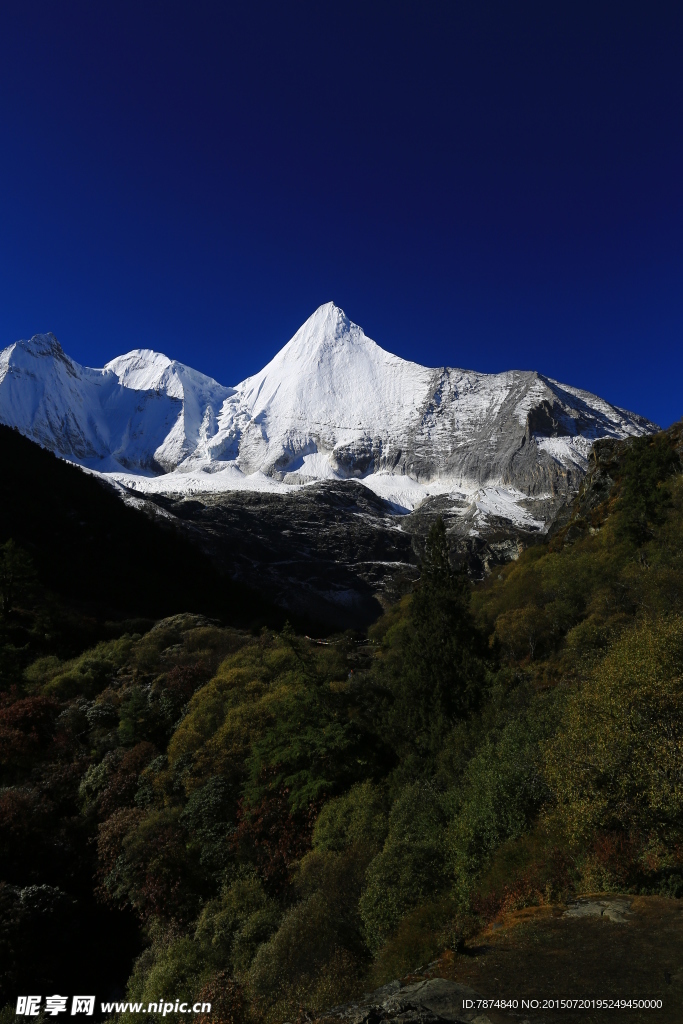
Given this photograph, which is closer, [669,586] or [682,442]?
[669,586]

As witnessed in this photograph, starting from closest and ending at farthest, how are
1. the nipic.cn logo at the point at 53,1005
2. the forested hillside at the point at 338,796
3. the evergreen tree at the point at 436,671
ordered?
the forested hillside at the point at 338,796, the nipic.cn logo at the point at 53,1005, the evergreen tree at the point at 436,671

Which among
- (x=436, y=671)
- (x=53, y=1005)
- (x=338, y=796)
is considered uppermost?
(x=436, y=671)

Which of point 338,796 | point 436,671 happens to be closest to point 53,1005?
point 338,796

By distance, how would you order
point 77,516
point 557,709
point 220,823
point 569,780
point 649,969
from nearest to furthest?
point 649,969
point 569,780
point 557,709
point 220,823
point 77,516

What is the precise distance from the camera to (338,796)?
1580 centimetres

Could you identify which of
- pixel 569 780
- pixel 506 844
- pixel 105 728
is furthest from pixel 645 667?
pixel 105 728

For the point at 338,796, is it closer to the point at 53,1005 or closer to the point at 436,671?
the point at 436,671

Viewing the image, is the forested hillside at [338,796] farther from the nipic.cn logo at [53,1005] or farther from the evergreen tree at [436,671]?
the nipic.cn logo at [53,1005]

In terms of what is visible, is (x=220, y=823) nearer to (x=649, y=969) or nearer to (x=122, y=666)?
(x=649, y=969)

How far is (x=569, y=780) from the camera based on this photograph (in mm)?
10406

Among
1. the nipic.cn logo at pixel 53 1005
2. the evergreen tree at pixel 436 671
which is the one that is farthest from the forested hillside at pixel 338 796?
the nipic.cn logo at pixel 53 1005

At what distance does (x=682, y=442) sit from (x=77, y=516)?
253 ft

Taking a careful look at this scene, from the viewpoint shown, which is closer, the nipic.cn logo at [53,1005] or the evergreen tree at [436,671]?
the nipic.cn logo at [53,1005]

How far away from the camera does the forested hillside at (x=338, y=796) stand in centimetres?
1026
